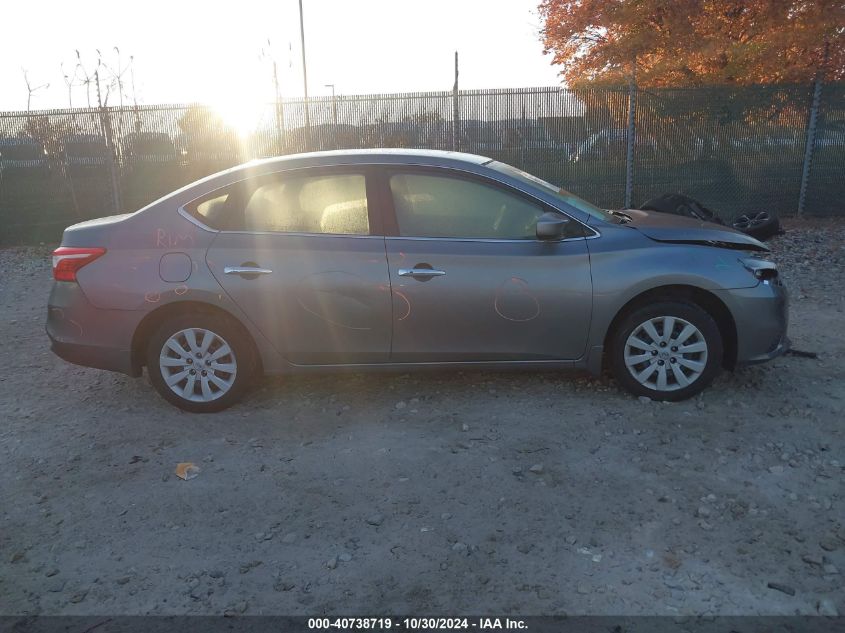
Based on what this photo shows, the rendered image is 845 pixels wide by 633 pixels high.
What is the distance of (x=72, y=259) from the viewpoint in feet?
15.5

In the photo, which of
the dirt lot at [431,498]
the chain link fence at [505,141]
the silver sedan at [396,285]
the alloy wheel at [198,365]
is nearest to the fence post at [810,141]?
the chain link fence at [505,141]

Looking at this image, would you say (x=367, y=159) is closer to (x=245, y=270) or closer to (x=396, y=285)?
(x=396, y=285)

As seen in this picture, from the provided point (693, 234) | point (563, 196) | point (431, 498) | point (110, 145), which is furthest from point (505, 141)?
point (431, 498)

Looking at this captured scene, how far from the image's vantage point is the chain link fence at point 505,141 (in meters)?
11.6

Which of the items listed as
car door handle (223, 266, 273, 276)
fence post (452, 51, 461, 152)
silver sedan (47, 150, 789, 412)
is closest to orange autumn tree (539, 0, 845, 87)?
fence post (452, 51, 461, 152)

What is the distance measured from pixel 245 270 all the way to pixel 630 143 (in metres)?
8.73

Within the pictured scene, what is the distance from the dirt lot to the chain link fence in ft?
22.9

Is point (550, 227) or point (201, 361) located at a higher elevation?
point (550, 227)

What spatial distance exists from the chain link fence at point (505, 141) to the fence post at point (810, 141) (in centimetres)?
3

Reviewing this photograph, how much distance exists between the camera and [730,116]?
11.6m

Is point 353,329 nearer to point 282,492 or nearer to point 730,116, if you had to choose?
point 282,492

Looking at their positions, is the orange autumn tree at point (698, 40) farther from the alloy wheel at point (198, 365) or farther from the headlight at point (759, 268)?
the alloy wheel at point (198, 365)

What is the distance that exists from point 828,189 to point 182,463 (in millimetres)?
11308

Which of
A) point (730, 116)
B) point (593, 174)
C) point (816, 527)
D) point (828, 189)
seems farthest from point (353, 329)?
point (828, 189)
